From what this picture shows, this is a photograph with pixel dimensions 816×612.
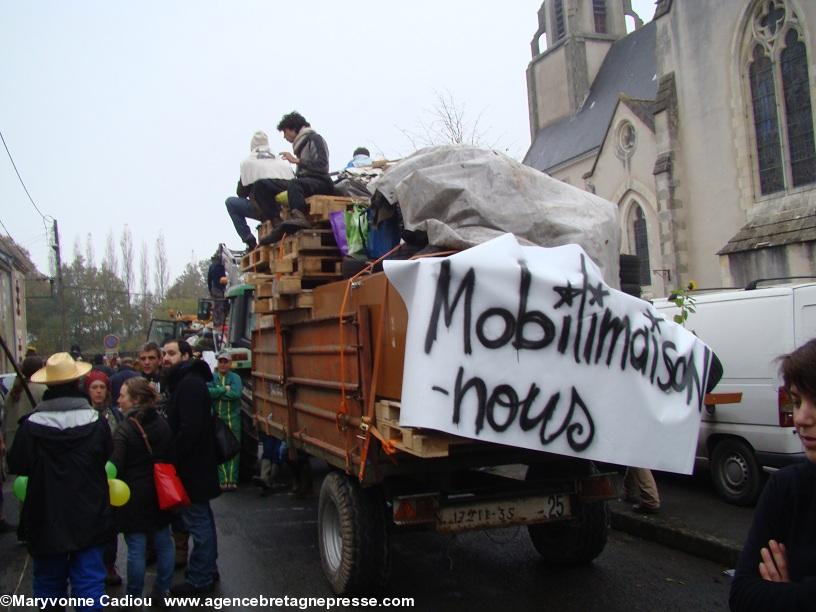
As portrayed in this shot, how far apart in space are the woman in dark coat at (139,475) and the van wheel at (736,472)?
546 centimetres

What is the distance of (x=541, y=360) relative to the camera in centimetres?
378

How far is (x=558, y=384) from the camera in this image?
12.5 ft

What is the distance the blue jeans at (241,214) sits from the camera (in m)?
7.82

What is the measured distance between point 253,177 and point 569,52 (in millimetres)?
37474

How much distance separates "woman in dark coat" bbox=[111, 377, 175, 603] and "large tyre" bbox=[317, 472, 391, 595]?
121cm

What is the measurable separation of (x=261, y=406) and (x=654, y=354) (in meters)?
4.66

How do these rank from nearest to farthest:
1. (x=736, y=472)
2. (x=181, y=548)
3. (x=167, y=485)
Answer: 1. (x=167, y=485)
2. (x=181, y=548)
3. (x=736, y=472)

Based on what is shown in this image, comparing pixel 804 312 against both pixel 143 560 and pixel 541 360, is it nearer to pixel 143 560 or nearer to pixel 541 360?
pixel 541 360

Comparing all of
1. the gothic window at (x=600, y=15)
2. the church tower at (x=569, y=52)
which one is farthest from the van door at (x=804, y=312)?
the gothic window at (x=600, y=15)

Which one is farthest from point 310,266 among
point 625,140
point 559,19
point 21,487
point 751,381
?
point 559,19

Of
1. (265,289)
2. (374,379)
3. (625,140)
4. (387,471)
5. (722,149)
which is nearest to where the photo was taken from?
(374,379)

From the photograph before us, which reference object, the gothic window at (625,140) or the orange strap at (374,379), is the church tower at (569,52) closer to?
the gothic window at (625,140)

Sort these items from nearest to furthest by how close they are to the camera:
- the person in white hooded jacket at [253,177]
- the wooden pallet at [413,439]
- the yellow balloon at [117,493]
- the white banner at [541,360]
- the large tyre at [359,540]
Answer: the white banner at [541,360] < the wooden pallet at [413,439] < the yellow balloon at [117,493] < the large tyre at [359,540] < the person in white hooded jacket at [253,177]

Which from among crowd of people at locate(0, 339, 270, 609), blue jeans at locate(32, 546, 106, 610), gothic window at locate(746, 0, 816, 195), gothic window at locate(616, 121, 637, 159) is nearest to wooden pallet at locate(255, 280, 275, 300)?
crowd of people at locate(0, 339, 270, 609)
